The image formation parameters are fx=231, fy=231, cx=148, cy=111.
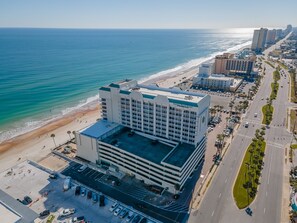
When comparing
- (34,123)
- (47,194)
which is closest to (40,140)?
(34,123)

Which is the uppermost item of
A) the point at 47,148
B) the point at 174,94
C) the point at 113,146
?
the point at 174,94

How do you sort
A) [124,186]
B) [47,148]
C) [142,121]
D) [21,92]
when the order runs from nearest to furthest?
[124,186] < [142,121] < [47,148] < [21,92]

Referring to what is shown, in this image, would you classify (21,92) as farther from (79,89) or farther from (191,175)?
(191,175)

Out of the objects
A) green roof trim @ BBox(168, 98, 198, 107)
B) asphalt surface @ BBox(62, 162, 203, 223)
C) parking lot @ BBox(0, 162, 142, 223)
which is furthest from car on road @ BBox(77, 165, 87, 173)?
green roof trim @ BBox(168, 98, 198, 107)

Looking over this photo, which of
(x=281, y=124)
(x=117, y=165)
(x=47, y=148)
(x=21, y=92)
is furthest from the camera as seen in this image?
(x=21, y=92)

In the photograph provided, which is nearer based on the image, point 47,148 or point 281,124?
point 47,148

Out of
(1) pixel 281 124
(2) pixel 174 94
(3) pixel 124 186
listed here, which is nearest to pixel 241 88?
(1) pixel 281 124

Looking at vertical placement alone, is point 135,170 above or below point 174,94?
below

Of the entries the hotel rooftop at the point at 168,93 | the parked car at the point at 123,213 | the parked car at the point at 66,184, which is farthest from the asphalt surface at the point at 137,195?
the hotel rooftop at the point at 168,93

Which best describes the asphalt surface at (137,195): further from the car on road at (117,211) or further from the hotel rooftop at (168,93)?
the hotel rooftop at (168,93)
